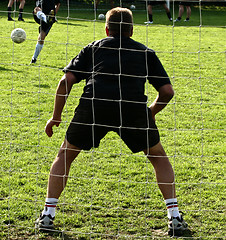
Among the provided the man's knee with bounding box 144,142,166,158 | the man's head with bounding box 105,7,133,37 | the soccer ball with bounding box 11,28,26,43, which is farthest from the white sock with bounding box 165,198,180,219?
the soccer ball with bounding box 11,28,26,43

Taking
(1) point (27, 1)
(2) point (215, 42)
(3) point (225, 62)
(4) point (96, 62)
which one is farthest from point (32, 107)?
(1) point (27, 1)

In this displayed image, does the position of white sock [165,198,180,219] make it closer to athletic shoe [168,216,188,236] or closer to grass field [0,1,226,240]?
athletic shoe [168,216,188,236]

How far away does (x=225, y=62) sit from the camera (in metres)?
9.67

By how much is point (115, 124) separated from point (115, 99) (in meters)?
0.19

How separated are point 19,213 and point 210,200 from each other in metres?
1.56

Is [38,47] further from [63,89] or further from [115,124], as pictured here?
[115,124]

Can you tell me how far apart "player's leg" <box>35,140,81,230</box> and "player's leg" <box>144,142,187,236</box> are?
559 mm

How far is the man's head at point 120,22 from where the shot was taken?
3.39 meters

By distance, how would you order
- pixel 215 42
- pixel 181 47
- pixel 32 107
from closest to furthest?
pixel 32 107 < pixel 181 47 < pixel 215 42

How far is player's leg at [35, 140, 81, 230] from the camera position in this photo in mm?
3473

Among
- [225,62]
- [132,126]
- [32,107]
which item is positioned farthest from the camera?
[225,62]

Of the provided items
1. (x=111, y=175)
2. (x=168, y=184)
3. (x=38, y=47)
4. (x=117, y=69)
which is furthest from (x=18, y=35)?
(x=168, y=184)

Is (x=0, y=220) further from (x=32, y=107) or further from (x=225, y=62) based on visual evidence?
(x=225, y=62)

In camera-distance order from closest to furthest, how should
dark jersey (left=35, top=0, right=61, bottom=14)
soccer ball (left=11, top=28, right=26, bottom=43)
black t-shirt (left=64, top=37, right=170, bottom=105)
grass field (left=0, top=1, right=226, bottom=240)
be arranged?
black t-shirt (left=64, top=37, right=170, bottom=105), grass field (left=0, top=1, right=226, bottom=240), soccer ball (left=11, top=28, right=26, bottom=43), dark jersey (left=35, top=0, right=61, bottom=14)
